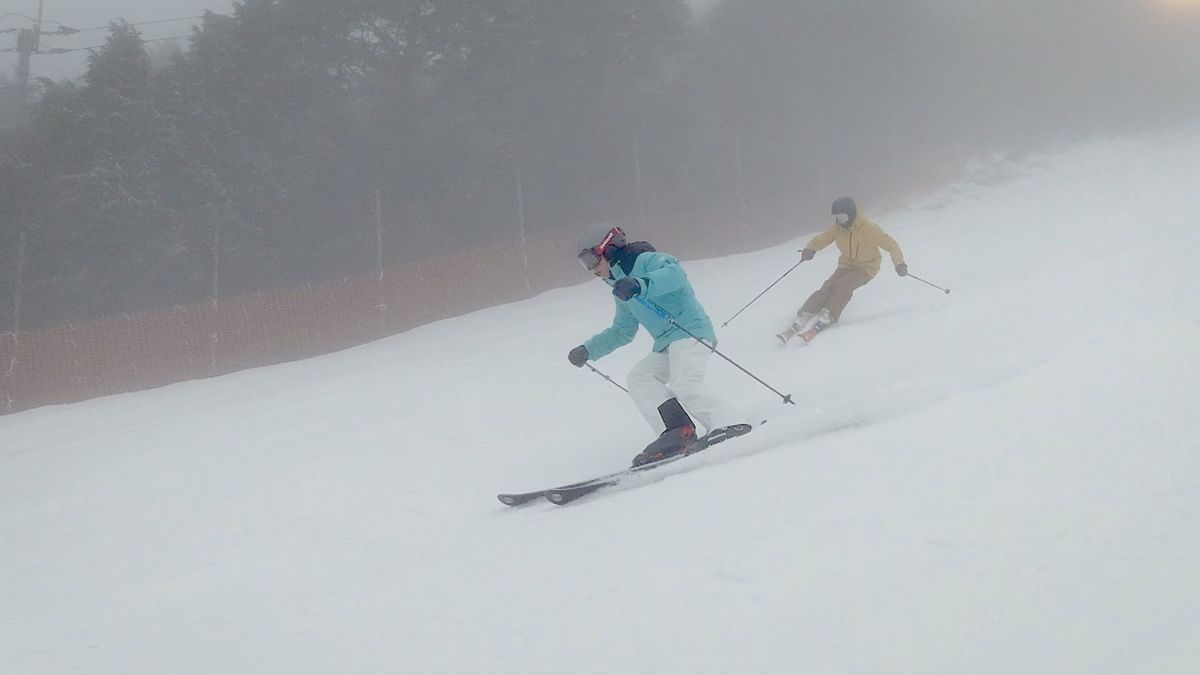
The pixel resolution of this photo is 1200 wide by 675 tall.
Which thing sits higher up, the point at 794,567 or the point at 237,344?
the point at 237,344

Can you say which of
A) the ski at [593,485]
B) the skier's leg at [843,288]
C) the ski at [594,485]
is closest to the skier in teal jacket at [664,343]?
the ski at [593,485]

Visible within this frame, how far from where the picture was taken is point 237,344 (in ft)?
A: 50.8

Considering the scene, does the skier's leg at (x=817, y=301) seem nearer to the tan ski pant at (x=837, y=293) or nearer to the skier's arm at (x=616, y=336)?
the tan ski pant at (x=837, y=293)

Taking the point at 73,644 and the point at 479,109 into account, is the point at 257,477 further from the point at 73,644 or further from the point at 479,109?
the point at 479,109

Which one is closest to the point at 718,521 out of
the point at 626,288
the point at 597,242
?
the point at 626,288

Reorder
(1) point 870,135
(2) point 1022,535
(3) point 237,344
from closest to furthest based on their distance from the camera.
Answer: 1. (2) point 1022,535
2. (3) point 237,344
3. (1) point 870,135

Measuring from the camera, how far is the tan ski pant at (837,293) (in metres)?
9.56

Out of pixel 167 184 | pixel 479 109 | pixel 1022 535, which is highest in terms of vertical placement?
pixel 479 109

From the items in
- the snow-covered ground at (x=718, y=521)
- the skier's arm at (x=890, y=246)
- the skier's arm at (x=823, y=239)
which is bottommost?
the snow-covered ground at (x=718, y=521)

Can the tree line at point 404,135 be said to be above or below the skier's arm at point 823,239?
above

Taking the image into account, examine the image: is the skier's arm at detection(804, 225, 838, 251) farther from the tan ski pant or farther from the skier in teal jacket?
the skier in teal jacket

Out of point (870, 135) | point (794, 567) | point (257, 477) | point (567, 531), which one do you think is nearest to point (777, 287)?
point (257, 477)

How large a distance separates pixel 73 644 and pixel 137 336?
39.2ft

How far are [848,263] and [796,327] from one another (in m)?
1.02
